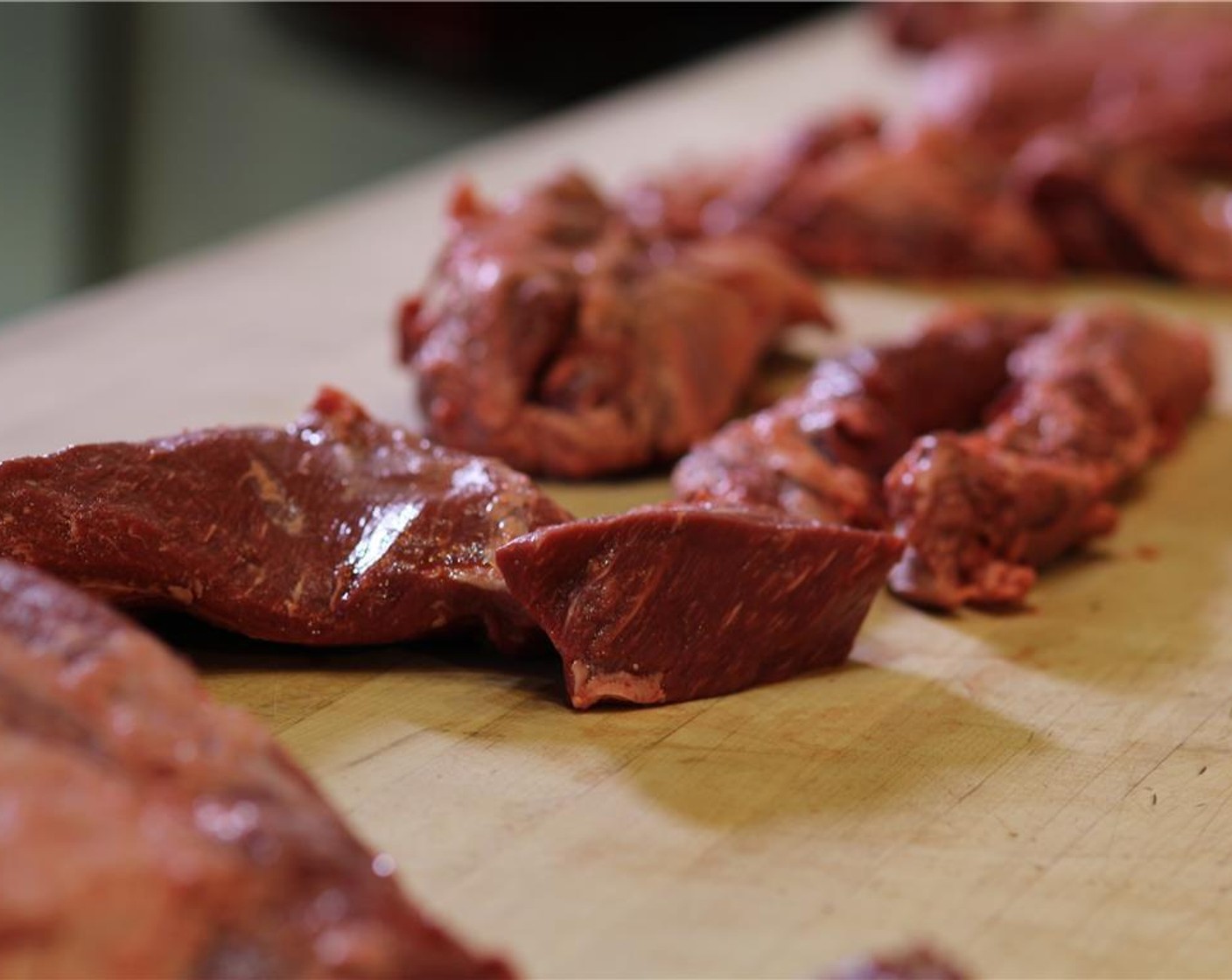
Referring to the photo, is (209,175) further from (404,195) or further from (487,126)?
(404,195)

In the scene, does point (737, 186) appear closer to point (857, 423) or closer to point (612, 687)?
point (857, 423)

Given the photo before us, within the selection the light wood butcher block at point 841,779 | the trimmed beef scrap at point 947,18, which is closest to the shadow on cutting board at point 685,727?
the light wood butcher block at point 841,779

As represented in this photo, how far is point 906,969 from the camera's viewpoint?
2543mm

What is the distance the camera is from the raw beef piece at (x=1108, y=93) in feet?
25.4

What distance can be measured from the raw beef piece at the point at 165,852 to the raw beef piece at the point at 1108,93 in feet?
18.6

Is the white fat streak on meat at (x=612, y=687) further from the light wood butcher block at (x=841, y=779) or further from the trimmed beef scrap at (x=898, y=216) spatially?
the trimmed beef scrap at (x=898, y=216)

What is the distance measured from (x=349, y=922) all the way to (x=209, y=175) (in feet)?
32.1

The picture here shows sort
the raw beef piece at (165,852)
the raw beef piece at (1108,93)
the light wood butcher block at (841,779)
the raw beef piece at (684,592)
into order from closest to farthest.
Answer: the raw beef piece at (165,852) → the light wood butcher block at (841,779) → the raw beef piece at (684,592) → the raw beef piece at (1108,93)

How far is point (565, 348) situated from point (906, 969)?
2.33 metres

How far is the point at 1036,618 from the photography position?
4.04 metres

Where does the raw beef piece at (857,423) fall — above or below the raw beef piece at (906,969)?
above

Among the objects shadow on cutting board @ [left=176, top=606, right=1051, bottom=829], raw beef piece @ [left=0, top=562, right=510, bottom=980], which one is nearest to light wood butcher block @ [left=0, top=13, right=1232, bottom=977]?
shadow on cutting board @ [left=176, top=606, right=1051, bottom=829]

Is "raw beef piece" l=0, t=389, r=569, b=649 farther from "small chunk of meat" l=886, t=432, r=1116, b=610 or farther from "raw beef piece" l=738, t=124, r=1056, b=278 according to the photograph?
"raw beef piece" l=738, t=124, r=1056, b=278

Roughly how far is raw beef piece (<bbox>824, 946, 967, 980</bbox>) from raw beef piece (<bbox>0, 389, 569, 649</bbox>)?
1.16 m
